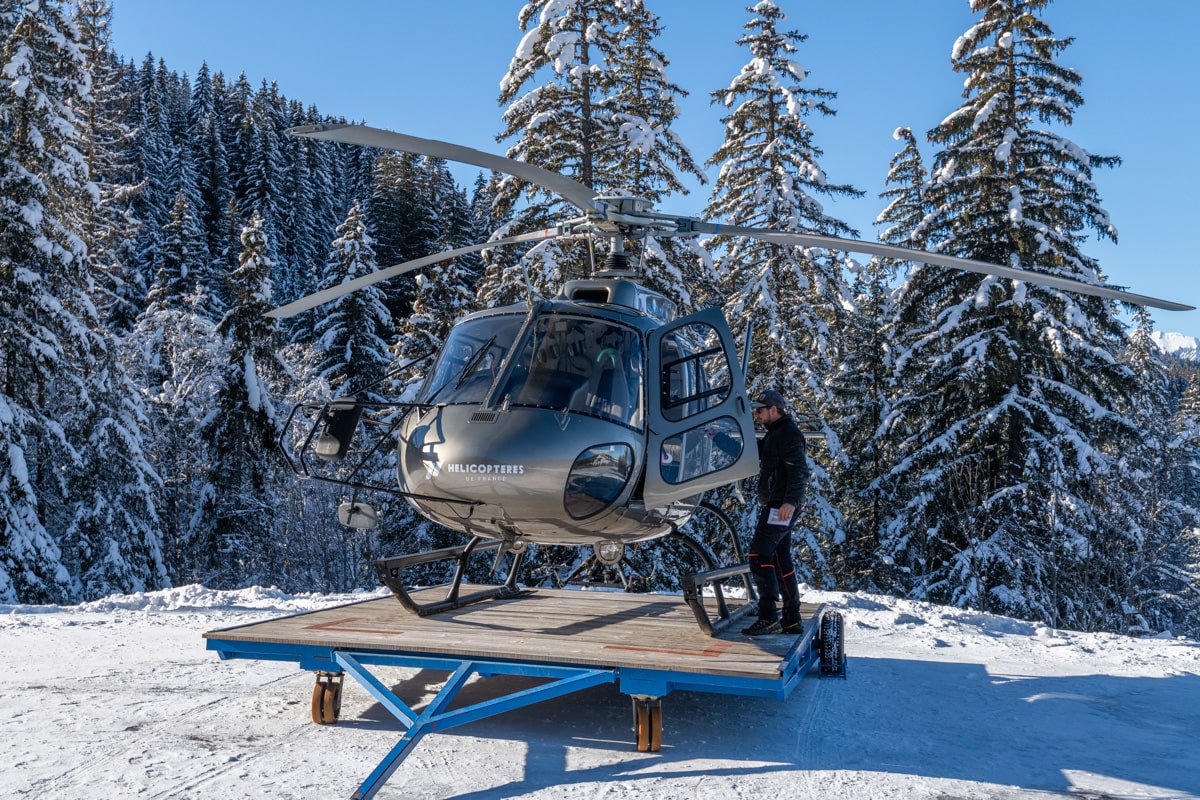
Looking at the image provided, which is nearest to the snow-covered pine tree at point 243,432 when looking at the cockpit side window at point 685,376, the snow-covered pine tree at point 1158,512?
the cockpit side window at point 685,376

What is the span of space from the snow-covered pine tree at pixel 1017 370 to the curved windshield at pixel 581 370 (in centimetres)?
1158

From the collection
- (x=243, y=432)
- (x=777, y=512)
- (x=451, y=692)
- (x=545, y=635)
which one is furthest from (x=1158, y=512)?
(x=243, y=432)

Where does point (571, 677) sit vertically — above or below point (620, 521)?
below

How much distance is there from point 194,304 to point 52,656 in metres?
22.5

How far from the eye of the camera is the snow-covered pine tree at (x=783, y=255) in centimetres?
1870

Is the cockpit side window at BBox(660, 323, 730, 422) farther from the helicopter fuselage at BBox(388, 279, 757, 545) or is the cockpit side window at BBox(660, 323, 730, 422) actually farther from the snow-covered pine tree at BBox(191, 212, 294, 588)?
the snow-covered pine tree at BBox(191, 212, 294, 588)

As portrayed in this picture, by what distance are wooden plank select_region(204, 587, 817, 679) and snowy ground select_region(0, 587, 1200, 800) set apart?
0.57 m

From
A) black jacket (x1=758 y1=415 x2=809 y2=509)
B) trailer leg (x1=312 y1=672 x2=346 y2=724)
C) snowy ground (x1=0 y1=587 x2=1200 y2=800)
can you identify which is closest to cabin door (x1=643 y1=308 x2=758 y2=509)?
black jacket (x1=758 y1=415 x2=809 y2=509)

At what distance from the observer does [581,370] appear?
22.2 ft

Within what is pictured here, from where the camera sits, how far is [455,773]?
17.4ft

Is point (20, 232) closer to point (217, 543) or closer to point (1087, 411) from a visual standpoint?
point (217, 543)

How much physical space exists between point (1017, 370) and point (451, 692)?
46.8 feet

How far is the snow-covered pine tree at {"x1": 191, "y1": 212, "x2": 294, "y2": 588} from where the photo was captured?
2383 cm

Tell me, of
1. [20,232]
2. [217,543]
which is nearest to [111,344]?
[20,232]
